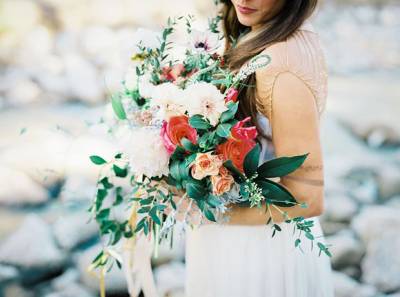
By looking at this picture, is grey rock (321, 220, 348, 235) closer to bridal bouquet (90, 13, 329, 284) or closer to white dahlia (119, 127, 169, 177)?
bridal bouquet (90, 13, 329, 284)

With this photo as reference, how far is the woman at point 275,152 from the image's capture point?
1.00 m

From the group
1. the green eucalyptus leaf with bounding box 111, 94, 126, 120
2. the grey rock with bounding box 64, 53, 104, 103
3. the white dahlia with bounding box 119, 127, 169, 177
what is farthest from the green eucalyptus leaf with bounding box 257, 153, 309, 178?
the grey rock with bounding box 64, 53, 104, 103

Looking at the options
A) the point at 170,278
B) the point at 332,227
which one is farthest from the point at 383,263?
the point at 170,278

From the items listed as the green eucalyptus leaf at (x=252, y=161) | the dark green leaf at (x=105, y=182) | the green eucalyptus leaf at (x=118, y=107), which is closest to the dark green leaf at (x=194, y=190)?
the green eucalyptus leaf at (x=252, y=161)

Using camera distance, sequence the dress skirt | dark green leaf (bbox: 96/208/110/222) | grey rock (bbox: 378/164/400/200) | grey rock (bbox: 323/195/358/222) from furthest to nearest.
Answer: grey rock (bbox: 378/164/400/200) < grey rock (bbox: 323/195/358/222) < dark green leaf (bbox: 96/208/110/222) < the dress skirt

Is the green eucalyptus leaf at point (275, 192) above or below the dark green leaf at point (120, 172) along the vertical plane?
below

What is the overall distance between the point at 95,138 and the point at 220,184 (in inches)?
54.8

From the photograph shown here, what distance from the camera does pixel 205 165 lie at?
0.96 meters

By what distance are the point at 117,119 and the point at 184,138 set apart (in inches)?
17.4

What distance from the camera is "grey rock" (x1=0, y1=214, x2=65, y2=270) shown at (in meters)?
1.99

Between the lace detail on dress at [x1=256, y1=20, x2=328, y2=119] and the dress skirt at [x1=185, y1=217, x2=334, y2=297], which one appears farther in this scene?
the dress skirt at [x1=185, y1=217, x2=334, y2=297]

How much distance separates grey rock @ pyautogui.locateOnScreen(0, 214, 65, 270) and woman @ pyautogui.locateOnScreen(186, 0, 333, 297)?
0.94 m

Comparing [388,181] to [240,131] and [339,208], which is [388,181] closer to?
[339,208]

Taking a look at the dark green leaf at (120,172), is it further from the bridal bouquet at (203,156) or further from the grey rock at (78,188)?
the grey rock at (78,188)
